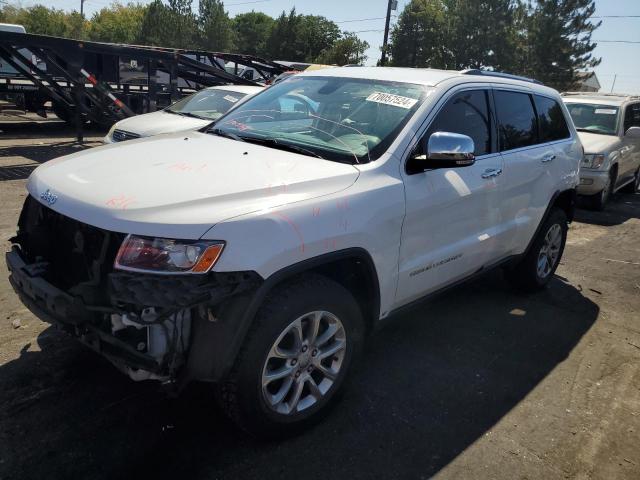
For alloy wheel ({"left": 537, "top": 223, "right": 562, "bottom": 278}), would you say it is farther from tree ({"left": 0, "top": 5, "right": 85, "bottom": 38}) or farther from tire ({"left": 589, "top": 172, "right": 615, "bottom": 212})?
tree ({"left": 0, "top": 5, "right": 85, "bottom": 38})

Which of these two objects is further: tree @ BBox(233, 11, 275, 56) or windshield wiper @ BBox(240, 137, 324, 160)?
tree @ BBox(233, 11, 275, 56)

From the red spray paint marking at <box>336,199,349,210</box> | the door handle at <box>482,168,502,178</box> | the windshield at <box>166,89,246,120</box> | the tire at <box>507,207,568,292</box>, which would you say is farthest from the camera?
the windshield at <box>166,89,246,120</box>

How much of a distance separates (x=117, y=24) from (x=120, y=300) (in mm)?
80843

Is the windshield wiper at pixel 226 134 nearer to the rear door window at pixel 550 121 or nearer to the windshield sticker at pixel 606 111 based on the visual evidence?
the rear door window at pixel 550 121

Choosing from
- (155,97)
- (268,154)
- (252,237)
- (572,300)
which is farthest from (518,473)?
(155,97)

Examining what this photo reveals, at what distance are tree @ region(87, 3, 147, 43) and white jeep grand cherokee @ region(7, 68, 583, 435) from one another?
205ft

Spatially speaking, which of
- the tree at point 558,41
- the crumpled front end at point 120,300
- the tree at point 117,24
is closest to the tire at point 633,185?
the crumpled front end at point 120,300

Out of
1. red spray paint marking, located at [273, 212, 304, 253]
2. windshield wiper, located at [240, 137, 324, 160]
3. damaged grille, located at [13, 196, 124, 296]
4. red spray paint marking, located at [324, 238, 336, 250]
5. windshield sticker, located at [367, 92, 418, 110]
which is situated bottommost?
damaged grille, located at [13, 196, 124, 296]

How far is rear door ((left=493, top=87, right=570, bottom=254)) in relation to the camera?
4012 mm

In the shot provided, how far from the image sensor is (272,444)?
269 centimetres

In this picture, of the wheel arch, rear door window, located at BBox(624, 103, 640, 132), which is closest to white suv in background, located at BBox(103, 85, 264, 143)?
the wheel arch

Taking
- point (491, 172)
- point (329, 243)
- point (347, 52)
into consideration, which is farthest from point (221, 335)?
point (347, 52)

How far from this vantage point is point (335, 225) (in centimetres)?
259

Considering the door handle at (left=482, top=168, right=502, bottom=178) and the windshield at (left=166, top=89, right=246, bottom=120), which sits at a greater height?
the windshield at (left=166, top=89, right=246, bottom=120)
